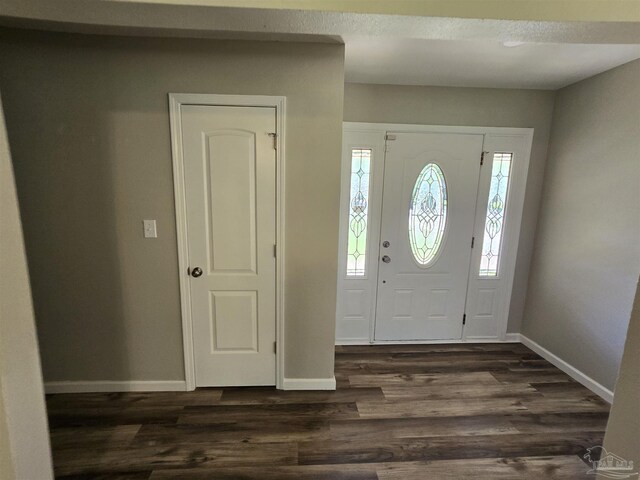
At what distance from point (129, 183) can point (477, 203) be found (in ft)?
9.54

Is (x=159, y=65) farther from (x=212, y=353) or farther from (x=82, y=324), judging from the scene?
(x=212, y=353)

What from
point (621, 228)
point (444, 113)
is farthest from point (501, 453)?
point (444, 113)

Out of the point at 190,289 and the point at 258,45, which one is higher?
the point at 258,45

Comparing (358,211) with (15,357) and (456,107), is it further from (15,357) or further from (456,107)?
(15,357)

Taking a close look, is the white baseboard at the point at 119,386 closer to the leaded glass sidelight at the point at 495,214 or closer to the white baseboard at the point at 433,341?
the white baseboard at the point at 433,341

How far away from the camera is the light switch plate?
1955 millimetres

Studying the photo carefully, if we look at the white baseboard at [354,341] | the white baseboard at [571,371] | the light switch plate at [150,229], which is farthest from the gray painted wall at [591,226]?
the light switch plate at [150,229]

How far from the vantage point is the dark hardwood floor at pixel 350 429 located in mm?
1576

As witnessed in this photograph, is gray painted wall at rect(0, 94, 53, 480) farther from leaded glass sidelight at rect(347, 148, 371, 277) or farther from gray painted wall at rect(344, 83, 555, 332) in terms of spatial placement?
gray painted wall at rect(344, 83, 555, 332)

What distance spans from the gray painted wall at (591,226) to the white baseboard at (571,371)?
44 mm

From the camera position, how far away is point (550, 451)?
1.71 metres

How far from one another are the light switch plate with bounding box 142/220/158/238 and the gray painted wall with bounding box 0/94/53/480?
44.3 inches

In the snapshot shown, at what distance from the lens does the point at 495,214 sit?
9.00 feet

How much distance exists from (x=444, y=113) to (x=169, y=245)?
2579mm
